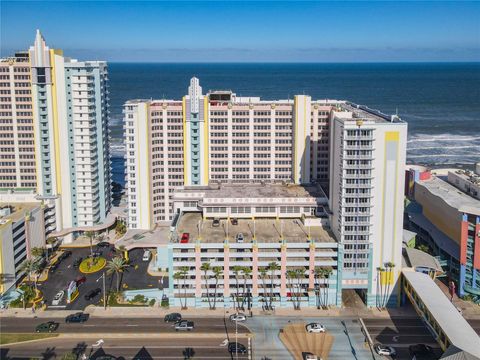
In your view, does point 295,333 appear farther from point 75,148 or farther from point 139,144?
point 75,148

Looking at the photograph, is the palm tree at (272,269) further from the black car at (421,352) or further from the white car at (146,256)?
the white car at (146,256)

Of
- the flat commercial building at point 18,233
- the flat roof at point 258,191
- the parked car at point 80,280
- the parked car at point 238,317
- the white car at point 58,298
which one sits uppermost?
the flat roof at point 258,191

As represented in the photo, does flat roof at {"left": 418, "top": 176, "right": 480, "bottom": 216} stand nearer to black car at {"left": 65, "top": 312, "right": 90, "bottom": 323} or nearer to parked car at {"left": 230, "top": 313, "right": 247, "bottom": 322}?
parked car at {"left": 230, "top": 313, "right": 247, "bottom": 322}

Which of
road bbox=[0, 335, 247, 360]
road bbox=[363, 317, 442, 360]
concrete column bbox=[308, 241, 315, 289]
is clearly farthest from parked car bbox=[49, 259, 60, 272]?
Result: road bbox=[363, 317, 442, 360]

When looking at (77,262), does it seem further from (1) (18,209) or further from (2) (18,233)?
(1) (18,209)

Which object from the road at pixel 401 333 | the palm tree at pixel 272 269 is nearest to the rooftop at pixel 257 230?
the palm tree at pixel 272 269

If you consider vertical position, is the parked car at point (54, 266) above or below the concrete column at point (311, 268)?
below
